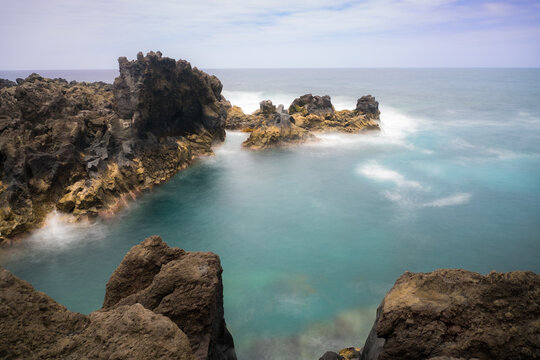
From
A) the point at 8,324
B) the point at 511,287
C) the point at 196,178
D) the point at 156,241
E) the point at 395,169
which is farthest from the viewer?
the point at 395,169

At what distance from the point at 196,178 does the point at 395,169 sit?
49.9 feet

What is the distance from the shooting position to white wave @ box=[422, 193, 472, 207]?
63.3 ft

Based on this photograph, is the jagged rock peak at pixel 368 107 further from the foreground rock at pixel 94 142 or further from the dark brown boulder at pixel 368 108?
the foreground rock at pixel 94 142

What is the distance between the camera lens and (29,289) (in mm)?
3715

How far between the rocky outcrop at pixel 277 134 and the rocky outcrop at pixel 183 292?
23.8m

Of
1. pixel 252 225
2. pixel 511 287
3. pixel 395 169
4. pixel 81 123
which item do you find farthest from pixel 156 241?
pixel 395 169

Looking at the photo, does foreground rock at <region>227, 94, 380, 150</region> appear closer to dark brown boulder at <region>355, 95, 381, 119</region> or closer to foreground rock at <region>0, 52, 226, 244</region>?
dark brown boulder at <region>355, 95, 381, 119</region>

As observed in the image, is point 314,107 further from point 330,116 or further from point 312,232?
point 312,232

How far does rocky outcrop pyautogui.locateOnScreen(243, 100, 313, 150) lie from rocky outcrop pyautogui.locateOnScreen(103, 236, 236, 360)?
23.8 m

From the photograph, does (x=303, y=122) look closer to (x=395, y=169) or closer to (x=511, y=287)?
(x=395, y=169)

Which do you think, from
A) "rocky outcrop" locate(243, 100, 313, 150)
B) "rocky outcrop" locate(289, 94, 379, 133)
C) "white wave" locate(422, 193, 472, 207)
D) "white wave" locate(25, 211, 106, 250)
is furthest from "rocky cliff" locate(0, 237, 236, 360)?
"rocky outcrop" locate(289, 94, 379, 133)

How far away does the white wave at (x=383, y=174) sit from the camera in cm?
2257

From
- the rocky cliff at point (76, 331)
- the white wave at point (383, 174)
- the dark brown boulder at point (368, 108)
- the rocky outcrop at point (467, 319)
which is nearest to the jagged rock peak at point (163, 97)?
the white wave at point (383, 174)

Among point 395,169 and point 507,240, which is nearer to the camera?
point 507,240
